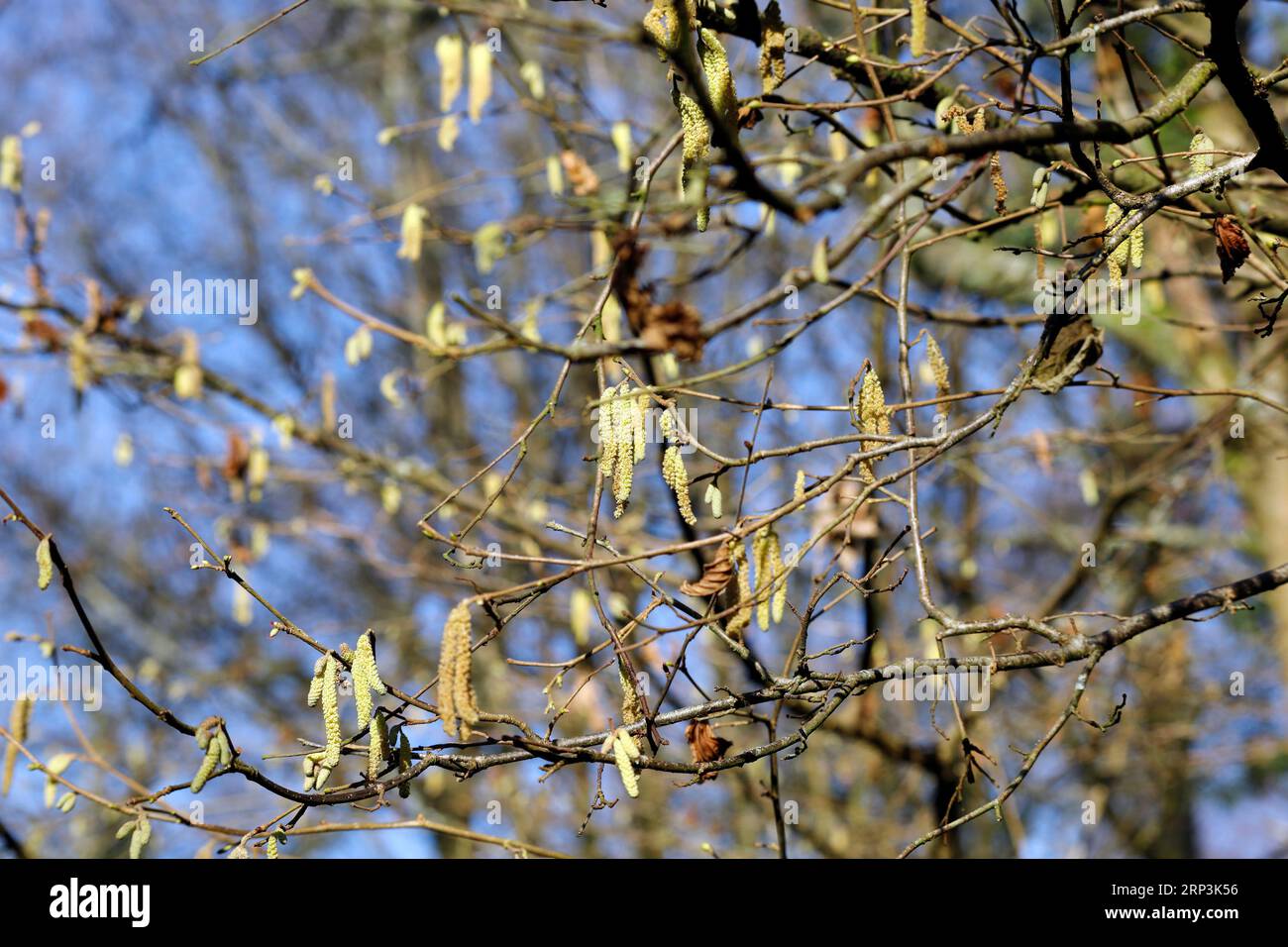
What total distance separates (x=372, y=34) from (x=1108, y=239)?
8.14m

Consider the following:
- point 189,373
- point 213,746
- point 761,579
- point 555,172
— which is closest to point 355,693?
point 213,746

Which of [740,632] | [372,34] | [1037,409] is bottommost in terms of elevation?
[740,632]

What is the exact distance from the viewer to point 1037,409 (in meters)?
7.95

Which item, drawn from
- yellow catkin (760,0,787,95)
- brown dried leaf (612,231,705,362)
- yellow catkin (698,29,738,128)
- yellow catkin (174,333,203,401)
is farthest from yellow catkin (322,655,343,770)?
yellow catkin (174,333,203,401)

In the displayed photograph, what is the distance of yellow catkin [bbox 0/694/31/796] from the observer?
2.20 meters

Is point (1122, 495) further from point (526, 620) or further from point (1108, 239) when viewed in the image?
point (526, 620)

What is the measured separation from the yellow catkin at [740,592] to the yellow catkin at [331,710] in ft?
2.17

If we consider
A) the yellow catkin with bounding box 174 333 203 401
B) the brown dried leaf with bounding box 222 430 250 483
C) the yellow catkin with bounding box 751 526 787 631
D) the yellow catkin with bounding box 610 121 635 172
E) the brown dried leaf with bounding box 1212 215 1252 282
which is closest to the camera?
the yellow catkin with bounding box 751 526 787 631

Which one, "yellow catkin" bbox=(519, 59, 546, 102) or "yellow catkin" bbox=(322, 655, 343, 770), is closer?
"yellow catkin" bbox=(322, 655, 343, 770)

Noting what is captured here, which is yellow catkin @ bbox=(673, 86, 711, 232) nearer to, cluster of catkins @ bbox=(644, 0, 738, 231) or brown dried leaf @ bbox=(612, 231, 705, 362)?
cluster of catkins @ bbox=(644, 0, 738, 231)

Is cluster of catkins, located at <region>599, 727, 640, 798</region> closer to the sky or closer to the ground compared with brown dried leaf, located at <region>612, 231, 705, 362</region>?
closer to the ground

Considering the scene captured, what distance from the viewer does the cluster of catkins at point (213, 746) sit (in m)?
1.76

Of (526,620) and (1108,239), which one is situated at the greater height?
(526,620)
